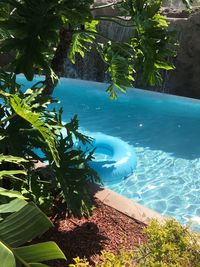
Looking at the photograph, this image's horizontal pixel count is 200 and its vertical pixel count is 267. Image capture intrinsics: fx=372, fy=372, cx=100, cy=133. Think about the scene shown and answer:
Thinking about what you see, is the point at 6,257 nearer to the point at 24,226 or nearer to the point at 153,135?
the point at 24,226

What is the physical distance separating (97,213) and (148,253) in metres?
1.64

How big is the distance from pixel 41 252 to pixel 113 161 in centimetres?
543

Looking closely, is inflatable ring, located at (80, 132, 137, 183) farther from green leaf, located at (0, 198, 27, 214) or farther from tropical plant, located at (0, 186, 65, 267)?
tropical plant, located at (0, 186, 65, 267)

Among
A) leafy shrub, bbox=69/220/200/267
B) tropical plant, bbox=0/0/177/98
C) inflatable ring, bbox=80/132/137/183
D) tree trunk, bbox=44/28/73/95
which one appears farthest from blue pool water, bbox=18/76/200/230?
leafy shrub, bbox=69/220/200/267

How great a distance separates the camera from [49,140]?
266cm

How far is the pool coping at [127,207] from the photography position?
4.06 m

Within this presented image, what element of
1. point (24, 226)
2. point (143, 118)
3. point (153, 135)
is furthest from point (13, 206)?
point (143, 118)

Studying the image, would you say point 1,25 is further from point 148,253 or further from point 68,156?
point 148,253

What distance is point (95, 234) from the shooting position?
370 cm

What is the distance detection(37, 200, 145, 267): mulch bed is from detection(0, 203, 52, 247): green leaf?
1.75 meters

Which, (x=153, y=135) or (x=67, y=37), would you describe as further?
(x=153, y=135)

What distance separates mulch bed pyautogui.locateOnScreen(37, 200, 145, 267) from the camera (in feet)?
11.3

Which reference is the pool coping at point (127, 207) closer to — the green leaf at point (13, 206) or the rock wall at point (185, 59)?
the green leaf at point (13, 206)

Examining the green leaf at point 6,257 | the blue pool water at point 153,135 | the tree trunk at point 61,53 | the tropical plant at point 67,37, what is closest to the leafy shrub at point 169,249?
the green leaf at point 6,257
